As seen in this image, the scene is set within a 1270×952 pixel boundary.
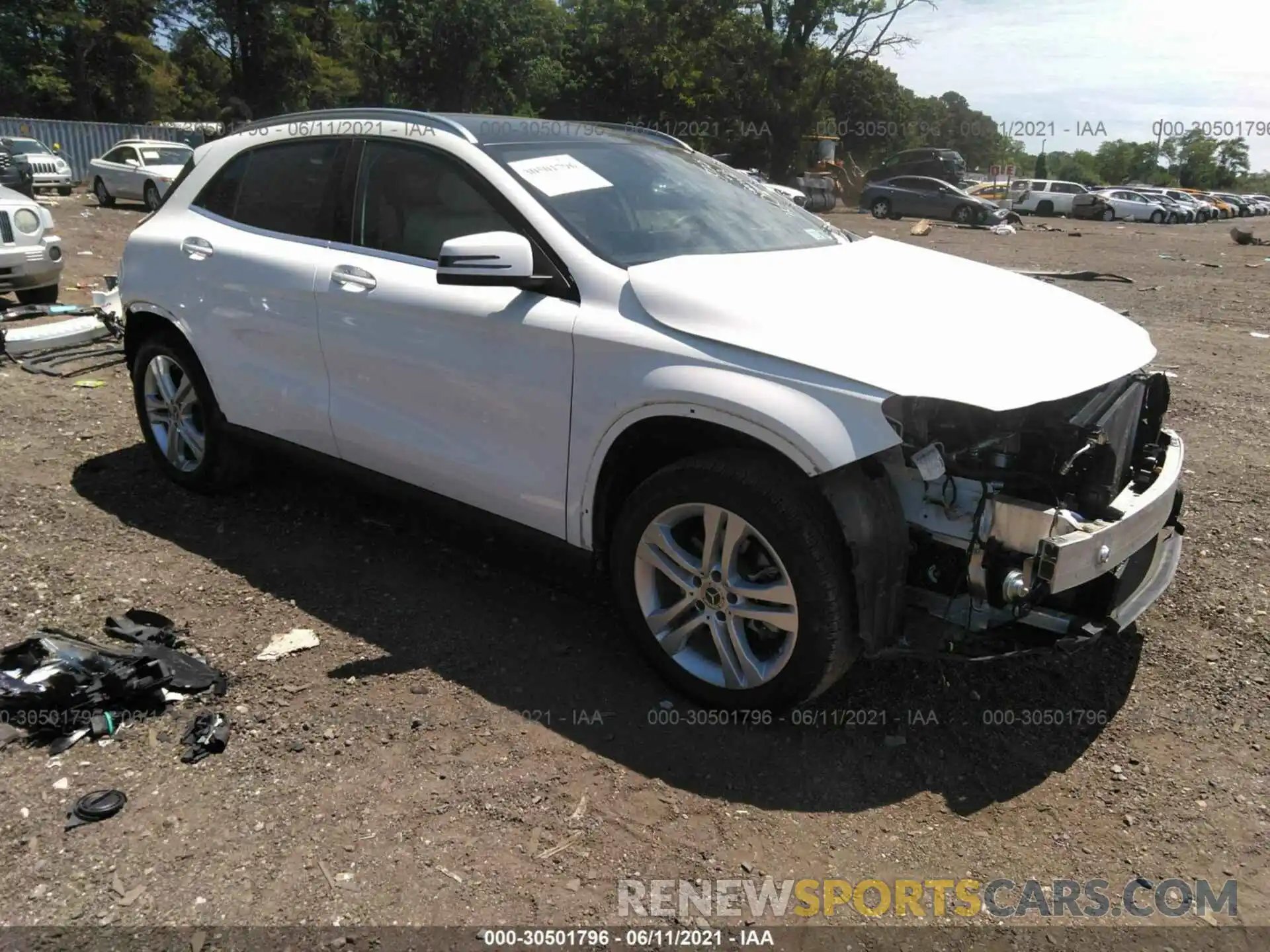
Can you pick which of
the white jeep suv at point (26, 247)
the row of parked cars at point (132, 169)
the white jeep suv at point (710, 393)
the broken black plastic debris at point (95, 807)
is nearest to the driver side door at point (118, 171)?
the row of parked cars at point (132, 169)

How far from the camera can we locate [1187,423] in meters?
6.29

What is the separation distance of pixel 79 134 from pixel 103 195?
49.0ft

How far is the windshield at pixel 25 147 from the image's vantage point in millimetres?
24745

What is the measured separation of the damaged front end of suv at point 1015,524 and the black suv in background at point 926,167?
35.5 m

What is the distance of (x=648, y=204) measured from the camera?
141 inches

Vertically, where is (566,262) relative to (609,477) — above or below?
above

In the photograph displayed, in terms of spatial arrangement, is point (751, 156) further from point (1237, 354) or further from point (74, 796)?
point (74, 796)

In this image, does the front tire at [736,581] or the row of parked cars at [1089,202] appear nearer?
the front tire at [736,581]

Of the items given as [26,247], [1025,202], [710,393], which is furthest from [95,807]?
[1025,202]

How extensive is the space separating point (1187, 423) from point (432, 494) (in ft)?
16.7

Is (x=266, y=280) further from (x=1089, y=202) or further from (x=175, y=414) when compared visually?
(x=1089, y=202)

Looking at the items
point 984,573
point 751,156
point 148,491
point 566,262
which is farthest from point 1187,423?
point 751,156

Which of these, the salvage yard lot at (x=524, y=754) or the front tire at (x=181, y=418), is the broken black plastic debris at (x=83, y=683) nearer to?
the salvage yard lot at (x=524, y=754)

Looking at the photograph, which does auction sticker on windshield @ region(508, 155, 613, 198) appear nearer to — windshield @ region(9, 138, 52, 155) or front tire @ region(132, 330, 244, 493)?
front tire @ region(132, 330, 244, 493)
